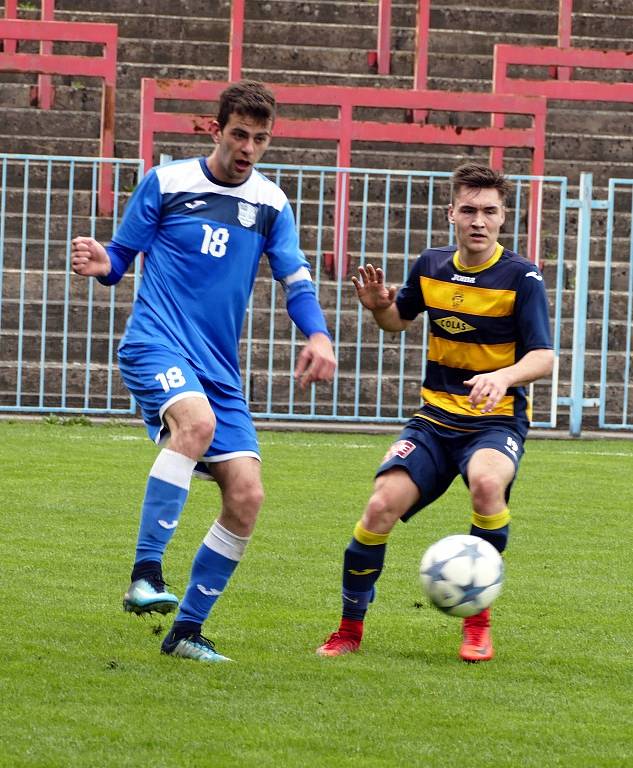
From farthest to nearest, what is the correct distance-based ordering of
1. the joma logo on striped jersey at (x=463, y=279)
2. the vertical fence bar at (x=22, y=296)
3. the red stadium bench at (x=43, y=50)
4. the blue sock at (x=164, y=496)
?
the red stadium bench at (x=43, y=50), the vertical fence bar at (x=22, y=296), the joma logo on striped jersey at (x=463, y=279), the blue sock at (x=164, y=496)

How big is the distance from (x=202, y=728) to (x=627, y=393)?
960cm

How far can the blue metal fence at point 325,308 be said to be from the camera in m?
12.4

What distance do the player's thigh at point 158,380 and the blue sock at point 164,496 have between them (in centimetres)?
19

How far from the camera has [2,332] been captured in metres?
12.8

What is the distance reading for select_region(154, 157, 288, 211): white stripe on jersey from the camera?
16.8 ft

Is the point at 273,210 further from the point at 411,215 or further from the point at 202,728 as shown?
the point at 411,215

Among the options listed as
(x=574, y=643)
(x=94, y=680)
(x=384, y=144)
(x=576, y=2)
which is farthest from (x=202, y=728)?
(x=576, y=2)

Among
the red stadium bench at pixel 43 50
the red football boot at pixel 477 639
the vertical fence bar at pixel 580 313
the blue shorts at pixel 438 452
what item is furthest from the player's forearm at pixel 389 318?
the red stadium bench at pixel 43 50

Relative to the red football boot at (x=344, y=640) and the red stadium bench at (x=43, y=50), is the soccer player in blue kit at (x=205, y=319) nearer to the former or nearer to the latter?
the red football boot at (x=344, y=640)

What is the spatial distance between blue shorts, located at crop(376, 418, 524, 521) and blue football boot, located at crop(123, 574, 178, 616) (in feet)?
3.41

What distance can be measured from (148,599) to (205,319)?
3.26 ft

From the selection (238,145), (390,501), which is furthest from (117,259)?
(390,501)

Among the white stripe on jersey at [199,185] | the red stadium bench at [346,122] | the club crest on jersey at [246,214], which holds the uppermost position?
the red stadium bench at [346,122]

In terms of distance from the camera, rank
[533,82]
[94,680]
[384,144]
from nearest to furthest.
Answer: [94,680]
[533,82]
[384,144]
